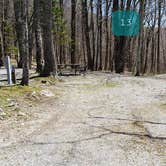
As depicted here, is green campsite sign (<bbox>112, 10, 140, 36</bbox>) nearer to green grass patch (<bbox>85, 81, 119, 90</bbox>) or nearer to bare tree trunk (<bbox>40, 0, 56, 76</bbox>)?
bare tree trunk (<bbox>40, 0, 56, 76</bbox>)

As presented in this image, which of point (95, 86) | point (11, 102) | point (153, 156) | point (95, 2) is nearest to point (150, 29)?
point (95, 2)

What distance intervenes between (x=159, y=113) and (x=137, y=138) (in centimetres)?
231

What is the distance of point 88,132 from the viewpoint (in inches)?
277

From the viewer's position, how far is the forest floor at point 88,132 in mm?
5531

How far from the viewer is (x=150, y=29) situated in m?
35.9

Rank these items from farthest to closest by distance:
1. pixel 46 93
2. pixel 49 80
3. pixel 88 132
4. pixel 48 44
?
pixel 48 44
pixel 49 80
pixel 46 93
pixel 88 132

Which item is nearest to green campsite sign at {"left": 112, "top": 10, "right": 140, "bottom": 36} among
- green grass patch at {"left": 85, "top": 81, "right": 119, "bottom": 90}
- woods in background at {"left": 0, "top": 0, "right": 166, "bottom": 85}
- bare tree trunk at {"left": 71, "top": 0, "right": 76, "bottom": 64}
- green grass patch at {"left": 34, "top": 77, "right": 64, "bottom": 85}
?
woods in background at {"left": 0, "top": 0, "right": 166, "bottom": 85}

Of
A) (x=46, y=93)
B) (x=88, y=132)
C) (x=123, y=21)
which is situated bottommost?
(x=88, y=132)

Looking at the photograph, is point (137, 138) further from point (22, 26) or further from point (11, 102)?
point (22, 26)

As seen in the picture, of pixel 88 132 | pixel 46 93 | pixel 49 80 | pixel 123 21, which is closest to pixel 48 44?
pixel 49 80

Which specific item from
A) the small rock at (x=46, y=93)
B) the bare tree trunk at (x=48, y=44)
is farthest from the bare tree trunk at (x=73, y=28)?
the small rock at (x=46, y=93)

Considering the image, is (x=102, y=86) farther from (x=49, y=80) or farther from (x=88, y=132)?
(x=88, y=132)

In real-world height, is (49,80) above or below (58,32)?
below

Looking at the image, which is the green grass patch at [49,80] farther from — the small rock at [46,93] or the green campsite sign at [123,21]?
the green campsite sign at [123,21]
